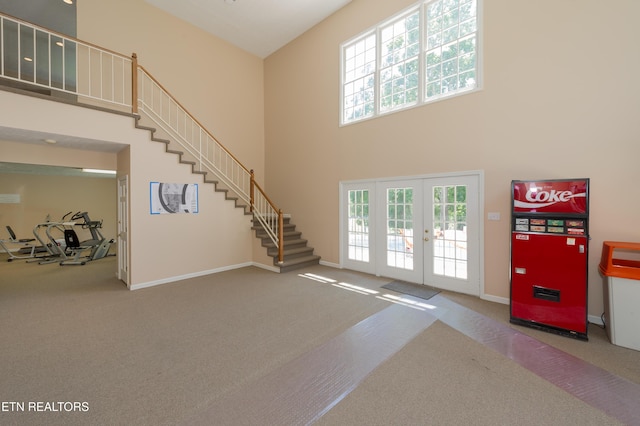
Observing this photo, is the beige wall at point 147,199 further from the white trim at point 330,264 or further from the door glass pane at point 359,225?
the door glass pane at point 359,225

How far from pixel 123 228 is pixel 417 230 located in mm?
5692

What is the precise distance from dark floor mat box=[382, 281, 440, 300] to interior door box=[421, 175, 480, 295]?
0.70 feet

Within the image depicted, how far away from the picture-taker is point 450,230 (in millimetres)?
4562

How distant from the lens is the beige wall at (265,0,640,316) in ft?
10.4

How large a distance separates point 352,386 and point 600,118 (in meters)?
4.31

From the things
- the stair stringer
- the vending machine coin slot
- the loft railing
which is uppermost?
the loft railing

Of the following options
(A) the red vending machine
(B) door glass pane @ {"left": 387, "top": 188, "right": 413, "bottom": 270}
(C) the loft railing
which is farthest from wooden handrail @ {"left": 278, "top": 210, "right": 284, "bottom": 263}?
(A) the red vending machine

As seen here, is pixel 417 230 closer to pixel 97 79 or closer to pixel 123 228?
pixel 123 228

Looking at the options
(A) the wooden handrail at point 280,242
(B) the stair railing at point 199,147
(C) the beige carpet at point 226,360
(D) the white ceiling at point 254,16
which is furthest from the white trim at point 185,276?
(D) the white ceiling at point 254,16

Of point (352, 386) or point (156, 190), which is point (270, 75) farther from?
point (352, 386)

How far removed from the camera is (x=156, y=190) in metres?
5.06

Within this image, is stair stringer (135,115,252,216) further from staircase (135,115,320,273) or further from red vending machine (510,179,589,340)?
red vending machine (510,179,589,340)

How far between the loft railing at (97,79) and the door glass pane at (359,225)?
161 cm

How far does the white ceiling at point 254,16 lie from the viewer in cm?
600
